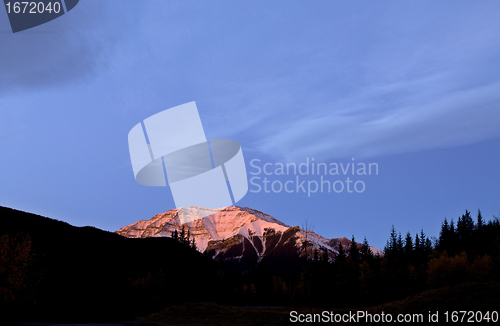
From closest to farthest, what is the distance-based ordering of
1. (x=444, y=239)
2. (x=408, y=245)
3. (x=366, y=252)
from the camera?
1. (x=366, y=252)
2. (x=408, y=245)
3. (x=444, y=239)

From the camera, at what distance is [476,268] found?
2391 inches

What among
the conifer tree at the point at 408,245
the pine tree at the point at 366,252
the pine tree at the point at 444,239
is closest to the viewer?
the pine tree at the point at 366,252

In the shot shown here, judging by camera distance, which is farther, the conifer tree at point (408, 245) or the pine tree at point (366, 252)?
the conifer tree at point (408, 245)

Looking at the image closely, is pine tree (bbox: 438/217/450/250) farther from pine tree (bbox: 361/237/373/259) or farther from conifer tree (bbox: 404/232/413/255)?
pine tree (bbox: 361/237/373/259)

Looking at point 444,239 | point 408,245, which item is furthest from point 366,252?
point 444,239

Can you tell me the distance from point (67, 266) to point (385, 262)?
65.1 metres

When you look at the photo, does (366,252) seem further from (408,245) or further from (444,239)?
(444,239)

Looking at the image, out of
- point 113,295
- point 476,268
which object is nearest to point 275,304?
point 113,295

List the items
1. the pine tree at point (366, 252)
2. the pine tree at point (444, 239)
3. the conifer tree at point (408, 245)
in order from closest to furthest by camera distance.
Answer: the pine tree at point (366, 252), the conifer tree at point (408, 245), the pine tree at point (444, 239)

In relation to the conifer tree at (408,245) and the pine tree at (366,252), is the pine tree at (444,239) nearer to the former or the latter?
the conifer tree at (408,245)

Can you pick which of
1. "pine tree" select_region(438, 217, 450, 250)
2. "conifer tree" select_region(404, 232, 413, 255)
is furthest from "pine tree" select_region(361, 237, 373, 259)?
"pine tree" select_region(438, 217, 450, 250)

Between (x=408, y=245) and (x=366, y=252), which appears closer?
(x=366, y=252)

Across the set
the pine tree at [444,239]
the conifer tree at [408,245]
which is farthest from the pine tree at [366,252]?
the pine tree at [444,239]

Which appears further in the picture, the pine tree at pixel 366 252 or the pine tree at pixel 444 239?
the pine tree at pixel 444 239
